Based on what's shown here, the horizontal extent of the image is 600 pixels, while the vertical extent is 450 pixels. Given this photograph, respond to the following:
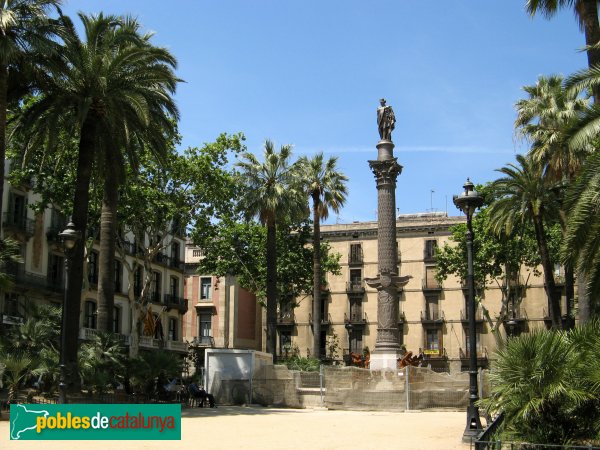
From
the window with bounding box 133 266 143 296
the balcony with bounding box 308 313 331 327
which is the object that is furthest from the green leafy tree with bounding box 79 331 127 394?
the balcony with bounding box 308 313 331 327

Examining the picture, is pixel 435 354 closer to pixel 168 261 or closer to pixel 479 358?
pixel 479 358

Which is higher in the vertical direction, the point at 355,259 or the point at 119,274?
the point at 355,259

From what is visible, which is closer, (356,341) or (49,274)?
(49,274)

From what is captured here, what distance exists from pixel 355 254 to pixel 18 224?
3369 cm

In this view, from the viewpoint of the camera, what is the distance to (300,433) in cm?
1741

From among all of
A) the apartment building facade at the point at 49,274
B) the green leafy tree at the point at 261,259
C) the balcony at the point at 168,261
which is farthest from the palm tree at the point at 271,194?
the balcony at the point at 168,261

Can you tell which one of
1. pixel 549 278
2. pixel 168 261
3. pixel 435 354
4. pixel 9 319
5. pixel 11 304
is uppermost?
pixel 168 261

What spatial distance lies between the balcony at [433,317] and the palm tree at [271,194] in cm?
2575

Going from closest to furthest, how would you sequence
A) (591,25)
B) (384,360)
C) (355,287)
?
(591,25) → (384,360) → (355,287)

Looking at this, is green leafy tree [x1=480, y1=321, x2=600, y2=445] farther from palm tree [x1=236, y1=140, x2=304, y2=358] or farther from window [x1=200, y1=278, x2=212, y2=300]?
window [x1=200, y1=278, x2=212, y2=300]

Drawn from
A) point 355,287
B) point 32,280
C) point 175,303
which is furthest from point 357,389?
point 355,287

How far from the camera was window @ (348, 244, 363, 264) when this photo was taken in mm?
66562

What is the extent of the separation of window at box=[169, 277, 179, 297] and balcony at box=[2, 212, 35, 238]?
18.6 meters

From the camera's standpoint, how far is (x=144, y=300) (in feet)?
118
